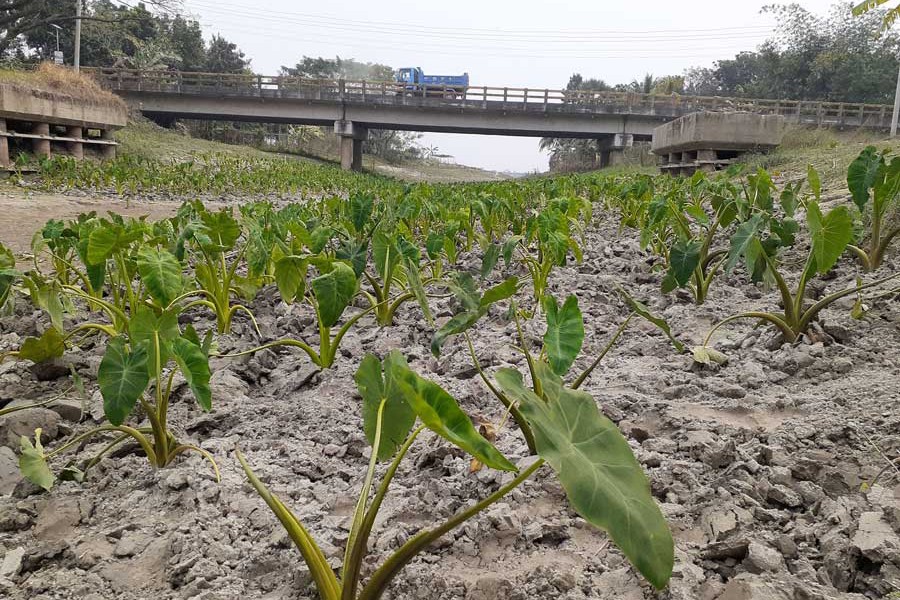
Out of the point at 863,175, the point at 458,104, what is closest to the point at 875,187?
the point at 863,175

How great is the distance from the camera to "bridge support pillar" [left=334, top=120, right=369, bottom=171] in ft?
79.3

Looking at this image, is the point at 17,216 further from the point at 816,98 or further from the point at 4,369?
the point at 816,98

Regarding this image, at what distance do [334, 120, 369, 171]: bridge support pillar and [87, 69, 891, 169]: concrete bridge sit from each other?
4 centimetres

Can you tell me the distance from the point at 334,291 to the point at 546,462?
103 cm

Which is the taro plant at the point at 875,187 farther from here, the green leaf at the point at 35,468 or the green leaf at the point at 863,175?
the green leaf at the point at 35,468

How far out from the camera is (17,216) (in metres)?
6.07

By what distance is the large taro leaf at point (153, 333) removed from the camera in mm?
1274

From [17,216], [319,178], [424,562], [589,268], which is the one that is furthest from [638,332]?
[319,178]

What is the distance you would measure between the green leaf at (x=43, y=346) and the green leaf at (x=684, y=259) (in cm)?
214

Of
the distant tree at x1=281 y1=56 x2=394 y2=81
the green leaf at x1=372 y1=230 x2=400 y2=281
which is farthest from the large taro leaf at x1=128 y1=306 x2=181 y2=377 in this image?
the distant tree at x1=281 y1=56 x2=394 y2=81

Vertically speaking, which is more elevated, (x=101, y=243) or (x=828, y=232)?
(x=828, y=232)

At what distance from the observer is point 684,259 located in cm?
214

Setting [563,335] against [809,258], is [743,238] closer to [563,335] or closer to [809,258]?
[809,258]

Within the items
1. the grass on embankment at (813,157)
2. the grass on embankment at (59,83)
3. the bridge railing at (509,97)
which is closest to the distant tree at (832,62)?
the bridge railing at (509,97)
